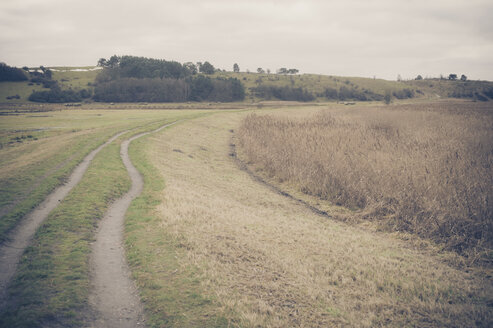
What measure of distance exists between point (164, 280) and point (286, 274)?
3.34m

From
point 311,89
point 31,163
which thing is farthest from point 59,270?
point 311,89

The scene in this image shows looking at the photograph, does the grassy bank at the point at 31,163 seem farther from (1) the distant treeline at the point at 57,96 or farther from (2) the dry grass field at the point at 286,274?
(1) the distant treeline at the point at 57,96

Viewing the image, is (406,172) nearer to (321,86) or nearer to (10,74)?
(321,86)

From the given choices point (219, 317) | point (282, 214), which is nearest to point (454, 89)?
point (282, 214)

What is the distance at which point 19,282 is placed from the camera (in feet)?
23.2

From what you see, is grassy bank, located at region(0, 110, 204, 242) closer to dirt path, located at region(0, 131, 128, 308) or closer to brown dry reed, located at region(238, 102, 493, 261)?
dirt path, located at region(0, 131, 128, 308)

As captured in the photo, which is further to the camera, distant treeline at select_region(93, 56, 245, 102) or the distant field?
the distant field

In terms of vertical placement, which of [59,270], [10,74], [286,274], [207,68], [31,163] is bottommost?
[286,274]

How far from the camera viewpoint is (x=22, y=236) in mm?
9625

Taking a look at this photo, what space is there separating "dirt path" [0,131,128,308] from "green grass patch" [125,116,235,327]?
2.93m

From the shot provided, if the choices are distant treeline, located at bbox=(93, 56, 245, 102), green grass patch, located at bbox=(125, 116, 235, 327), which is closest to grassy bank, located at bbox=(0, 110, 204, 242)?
green grass patch, located at bbox=(125, 116, 235, 327)

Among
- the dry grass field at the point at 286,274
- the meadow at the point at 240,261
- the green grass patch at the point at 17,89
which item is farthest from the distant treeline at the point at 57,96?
the dry grass field at the point at 286,274

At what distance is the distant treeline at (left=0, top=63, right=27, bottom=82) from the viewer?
114 m

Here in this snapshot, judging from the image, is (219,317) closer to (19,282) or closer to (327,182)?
(19,282)
